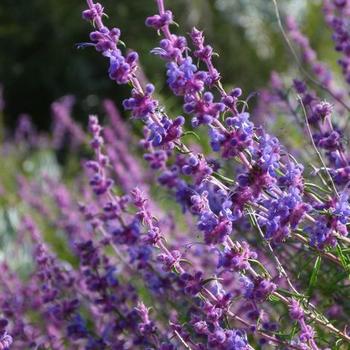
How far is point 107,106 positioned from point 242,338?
3060 mm

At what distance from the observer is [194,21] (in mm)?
10000

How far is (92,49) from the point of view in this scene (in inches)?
424

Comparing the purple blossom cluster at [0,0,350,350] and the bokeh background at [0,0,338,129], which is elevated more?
the purple blossom cluster at [0,0,350,350]

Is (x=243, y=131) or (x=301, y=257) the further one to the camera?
(x=301, y=257)

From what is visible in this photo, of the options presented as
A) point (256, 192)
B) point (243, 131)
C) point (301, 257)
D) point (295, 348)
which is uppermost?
point (243, 131)

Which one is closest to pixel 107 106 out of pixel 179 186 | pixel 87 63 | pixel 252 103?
pixel 179 186

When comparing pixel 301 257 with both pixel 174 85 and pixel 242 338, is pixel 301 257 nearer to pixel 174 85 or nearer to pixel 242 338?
pixel 242 338

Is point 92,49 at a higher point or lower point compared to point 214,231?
lower

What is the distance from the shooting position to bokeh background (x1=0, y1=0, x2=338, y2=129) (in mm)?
10203

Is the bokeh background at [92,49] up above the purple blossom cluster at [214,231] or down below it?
below

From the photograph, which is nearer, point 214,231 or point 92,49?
point 214,231

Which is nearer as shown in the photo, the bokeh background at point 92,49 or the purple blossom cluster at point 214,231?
the purple blossom cluster at point 214,231

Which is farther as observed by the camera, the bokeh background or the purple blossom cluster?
the bokeh background

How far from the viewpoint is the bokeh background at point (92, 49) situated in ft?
33.5
